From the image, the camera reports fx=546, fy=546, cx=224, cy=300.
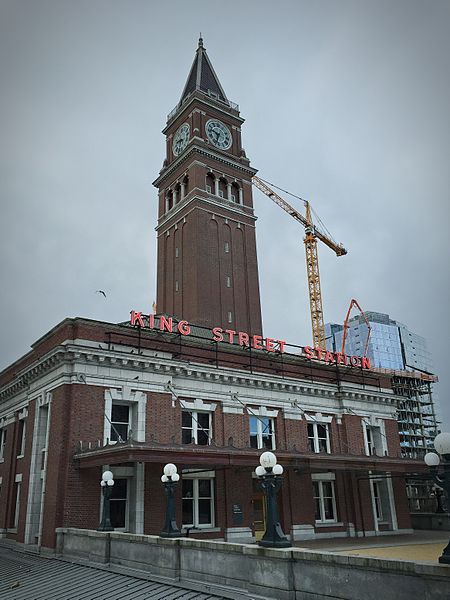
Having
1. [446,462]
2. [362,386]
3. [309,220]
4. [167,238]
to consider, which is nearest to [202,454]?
[446,462]

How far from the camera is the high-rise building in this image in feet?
376

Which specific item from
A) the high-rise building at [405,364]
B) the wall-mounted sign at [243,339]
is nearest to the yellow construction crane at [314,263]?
the high-rise building at [405,364]

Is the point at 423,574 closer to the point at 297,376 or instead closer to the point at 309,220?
the point at 297,376

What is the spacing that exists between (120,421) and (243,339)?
9783mm

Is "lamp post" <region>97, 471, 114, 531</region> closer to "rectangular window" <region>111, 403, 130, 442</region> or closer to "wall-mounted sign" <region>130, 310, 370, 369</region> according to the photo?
"rectangular window" <region>111, 403, 130, 442</region>

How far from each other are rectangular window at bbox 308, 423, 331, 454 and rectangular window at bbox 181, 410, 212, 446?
7.90 meters

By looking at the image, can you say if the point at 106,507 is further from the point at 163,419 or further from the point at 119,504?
the point at 163,419

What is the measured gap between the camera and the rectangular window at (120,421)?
2811cm

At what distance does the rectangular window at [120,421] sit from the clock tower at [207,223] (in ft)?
64.3

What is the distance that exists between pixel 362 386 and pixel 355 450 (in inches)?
197

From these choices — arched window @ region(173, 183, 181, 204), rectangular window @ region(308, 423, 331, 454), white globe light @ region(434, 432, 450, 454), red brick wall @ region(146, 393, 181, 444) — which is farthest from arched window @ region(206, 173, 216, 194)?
white globe light @ region(434, 432, 450, 454)

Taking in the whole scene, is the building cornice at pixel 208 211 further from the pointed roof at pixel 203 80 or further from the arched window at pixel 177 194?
the pointed roof at pixel 203 80

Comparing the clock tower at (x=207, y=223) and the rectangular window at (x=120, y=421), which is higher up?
the clock tower at (x=207, y=223)

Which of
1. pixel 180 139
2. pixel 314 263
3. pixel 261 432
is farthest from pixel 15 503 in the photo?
pixel 314 263
